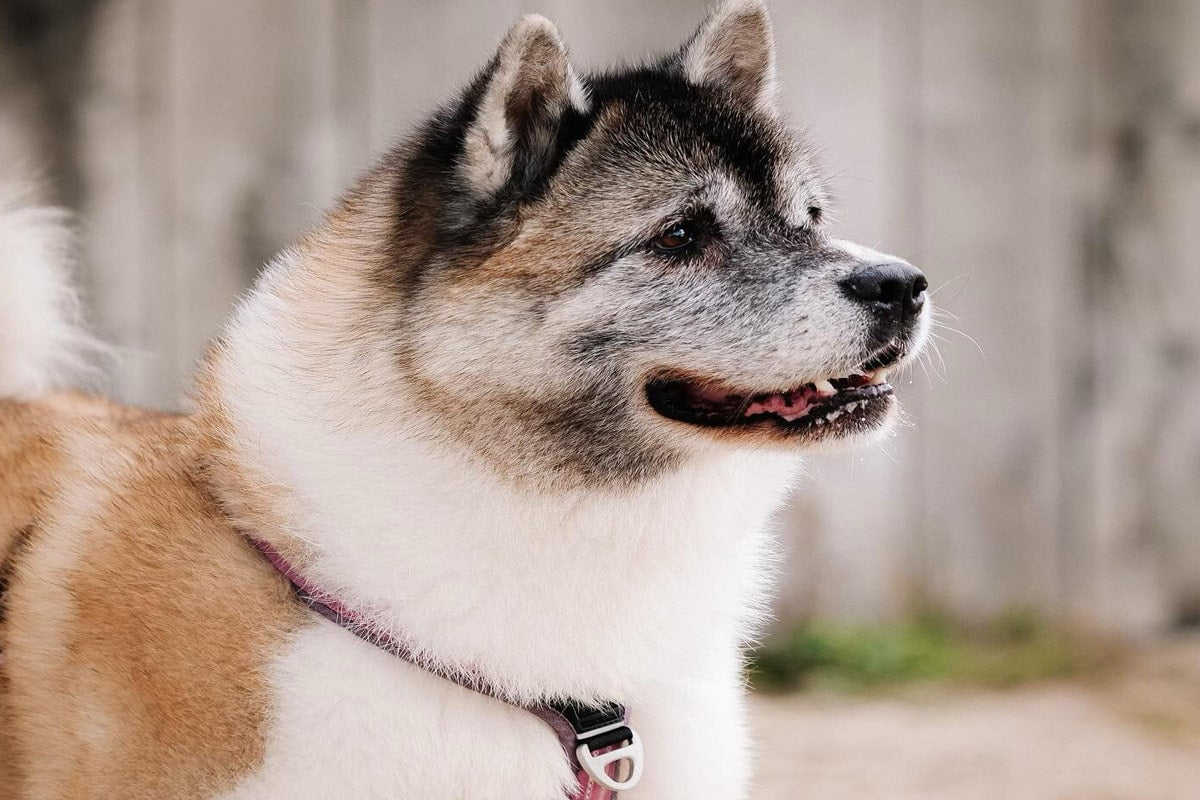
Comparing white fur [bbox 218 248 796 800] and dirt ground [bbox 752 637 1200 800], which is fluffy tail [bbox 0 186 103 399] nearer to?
white fur [bbox 218 248 796 800]

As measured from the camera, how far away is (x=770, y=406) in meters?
2.22

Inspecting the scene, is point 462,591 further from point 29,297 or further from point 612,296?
point 29,297

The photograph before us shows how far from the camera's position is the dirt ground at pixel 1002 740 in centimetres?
403

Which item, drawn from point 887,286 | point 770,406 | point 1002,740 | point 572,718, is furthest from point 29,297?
point 1002,740

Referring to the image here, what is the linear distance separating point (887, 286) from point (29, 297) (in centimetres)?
206

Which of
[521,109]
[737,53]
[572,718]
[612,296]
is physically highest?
[737,53]

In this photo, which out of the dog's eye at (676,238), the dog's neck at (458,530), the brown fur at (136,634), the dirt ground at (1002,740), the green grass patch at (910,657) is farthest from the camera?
the green grass patch at (910,657)

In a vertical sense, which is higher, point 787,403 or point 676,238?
point 676,238

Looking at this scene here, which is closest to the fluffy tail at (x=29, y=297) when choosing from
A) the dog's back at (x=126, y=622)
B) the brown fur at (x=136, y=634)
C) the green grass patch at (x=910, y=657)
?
the dog's back at (x=126, y=622)

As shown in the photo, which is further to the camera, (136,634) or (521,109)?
(521,109)

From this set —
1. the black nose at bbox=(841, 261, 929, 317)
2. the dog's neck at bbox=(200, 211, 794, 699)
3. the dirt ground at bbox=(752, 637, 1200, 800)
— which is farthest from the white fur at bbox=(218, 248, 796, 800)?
the dirt ground at bbox=(752, 637, 1200, 800)

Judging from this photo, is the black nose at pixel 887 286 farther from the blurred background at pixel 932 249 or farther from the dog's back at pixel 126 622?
the blurred background at pixel 932 249

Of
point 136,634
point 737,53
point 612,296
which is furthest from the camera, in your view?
point 737,53

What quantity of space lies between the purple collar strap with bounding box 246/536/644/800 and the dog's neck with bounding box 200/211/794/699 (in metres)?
0.02
